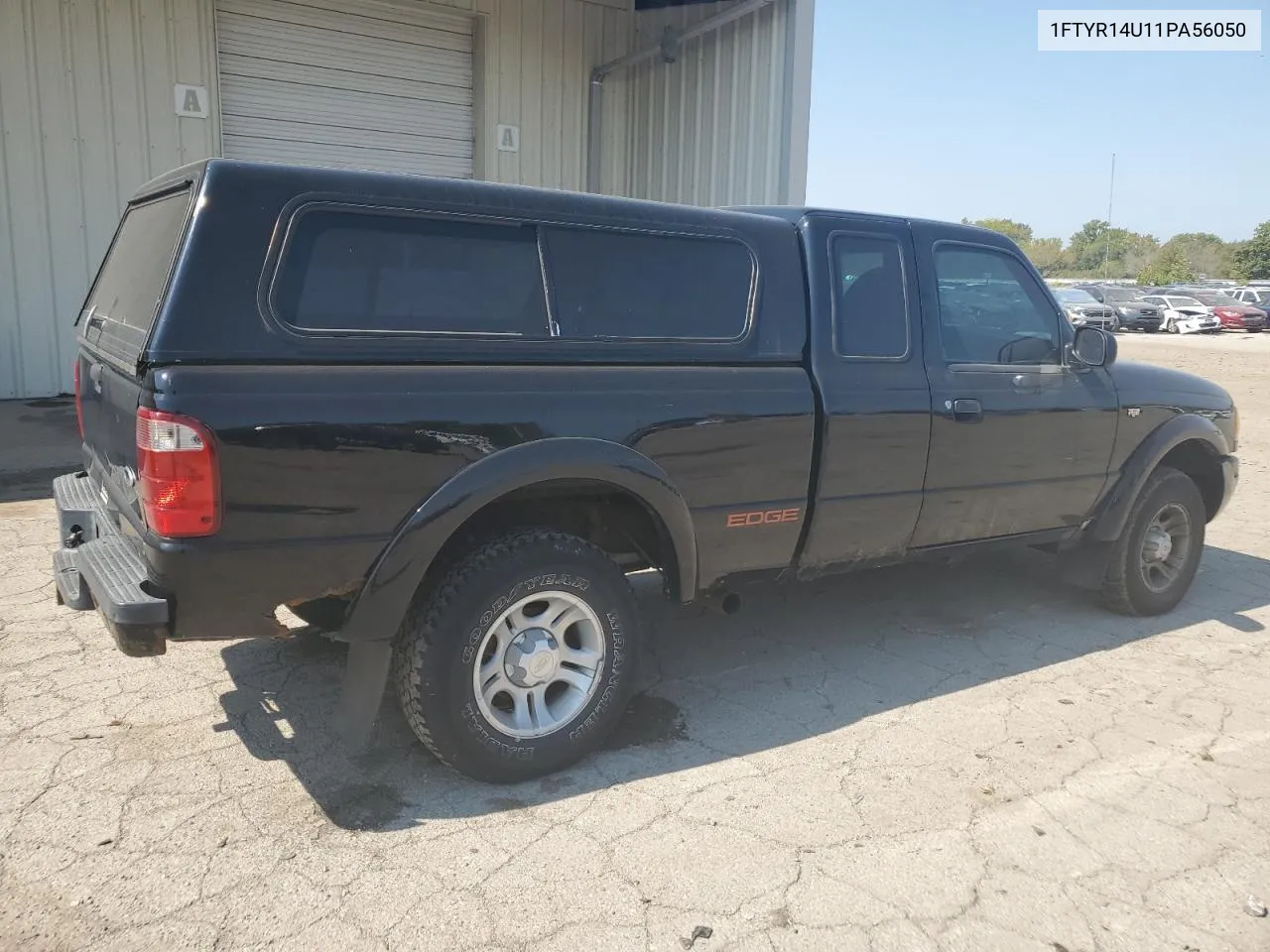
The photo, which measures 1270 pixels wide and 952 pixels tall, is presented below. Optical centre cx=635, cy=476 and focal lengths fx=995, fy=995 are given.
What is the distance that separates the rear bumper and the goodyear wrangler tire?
753 mm

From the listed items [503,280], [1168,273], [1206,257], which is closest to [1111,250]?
[1206,257]

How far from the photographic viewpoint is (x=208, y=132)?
10.1 m

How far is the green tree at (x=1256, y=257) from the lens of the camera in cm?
6625

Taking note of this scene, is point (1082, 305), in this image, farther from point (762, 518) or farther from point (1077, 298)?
point (762, 518)

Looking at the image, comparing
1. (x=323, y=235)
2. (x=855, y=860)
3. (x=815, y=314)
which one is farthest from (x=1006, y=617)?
(x=323, y=235)

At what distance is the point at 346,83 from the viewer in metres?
10.9

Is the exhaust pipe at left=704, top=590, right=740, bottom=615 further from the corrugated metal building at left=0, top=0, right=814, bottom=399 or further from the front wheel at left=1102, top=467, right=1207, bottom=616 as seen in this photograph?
the corrugated metal building at left=0, top=0, right=814, bottom=399

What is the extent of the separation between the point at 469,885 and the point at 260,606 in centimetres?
99

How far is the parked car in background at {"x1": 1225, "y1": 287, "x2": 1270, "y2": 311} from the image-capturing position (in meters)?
37.2

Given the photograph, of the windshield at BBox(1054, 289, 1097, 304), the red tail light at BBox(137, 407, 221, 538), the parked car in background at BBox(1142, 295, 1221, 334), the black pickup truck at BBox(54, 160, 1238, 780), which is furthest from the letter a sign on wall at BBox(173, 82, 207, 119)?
the parked car in background at BBox(1142, 295, 1221, 334)

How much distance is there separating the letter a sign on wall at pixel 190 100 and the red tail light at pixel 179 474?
8626 mm

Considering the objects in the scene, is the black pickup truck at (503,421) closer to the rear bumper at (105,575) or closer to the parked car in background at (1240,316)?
the rear bumper at (105,575)

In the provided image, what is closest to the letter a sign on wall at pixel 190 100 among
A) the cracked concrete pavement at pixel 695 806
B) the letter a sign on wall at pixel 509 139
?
the letter a sign on wall at pixel 509 139

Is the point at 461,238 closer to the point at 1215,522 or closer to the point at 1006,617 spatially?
the point at 1006,617
